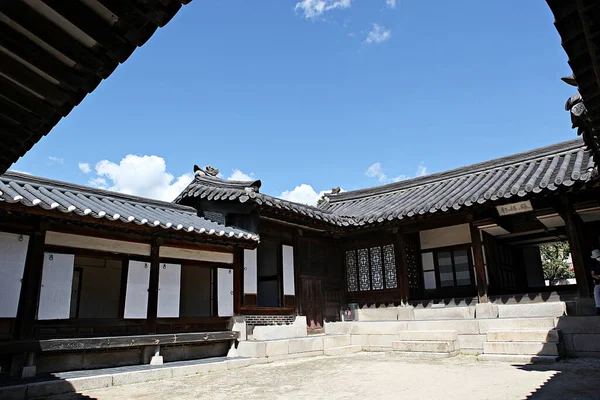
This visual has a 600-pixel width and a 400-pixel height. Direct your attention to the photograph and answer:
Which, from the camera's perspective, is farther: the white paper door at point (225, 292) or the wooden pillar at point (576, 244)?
the white paper door at point (225, 292)

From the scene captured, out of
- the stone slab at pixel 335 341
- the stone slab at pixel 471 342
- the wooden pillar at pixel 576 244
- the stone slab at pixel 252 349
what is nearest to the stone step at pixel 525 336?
the stone slab at pixel 471 342

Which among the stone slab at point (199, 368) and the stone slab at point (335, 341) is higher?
the stone slab at point (335, 341)

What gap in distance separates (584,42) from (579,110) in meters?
2.81

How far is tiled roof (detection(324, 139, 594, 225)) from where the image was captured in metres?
11.1

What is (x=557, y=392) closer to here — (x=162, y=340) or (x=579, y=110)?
(x=579, y=110)

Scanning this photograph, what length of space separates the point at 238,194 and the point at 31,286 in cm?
553

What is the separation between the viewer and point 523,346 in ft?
29.7

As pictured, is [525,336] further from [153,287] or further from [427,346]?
[153,287]

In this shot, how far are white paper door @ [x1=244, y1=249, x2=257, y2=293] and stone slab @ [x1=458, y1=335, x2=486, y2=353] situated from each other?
574 cm

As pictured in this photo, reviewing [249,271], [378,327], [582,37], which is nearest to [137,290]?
[249,271]

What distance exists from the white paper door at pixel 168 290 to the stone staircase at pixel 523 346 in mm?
7284

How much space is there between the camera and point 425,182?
675 inches

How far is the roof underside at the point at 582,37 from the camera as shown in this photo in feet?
9.45

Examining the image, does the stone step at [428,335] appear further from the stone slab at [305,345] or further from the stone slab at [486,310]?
the stone slab at [305,345]
